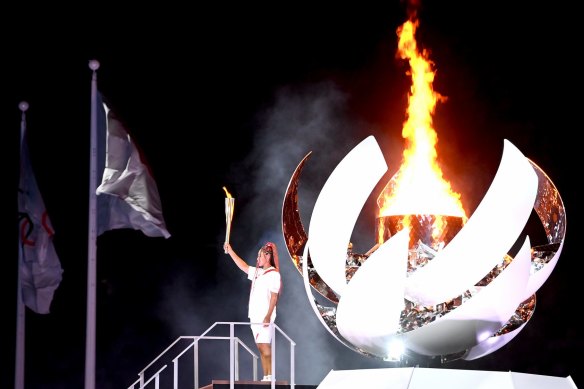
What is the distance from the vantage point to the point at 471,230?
9.79 metres

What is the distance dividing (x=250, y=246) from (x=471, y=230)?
9331 mm

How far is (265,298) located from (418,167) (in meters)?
2.13

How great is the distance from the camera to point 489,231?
385 inches

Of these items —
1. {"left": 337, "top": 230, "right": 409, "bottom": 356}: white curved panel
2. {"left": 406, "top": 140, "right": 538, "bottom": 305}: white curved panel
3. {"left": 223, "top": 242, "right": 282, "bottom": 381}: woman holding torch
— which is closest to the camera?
{"left": 337, "top": 230, "right": 409, "bottom": 356}: white curved panel

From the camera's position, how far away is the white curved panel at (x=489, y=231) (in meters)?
9.72

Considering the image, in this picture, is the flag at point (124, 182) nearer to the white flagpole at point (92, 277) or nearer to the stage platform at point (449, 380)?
the white flagpole at point (92, 277)

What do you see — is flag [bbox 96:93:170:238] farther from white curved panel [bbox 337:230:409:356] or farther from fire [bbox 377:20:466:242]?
white curved panel [bbox 337:230:409:356]

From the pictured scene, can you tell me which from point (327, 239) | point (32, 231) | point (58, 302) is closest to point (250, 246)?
point (58, 302)

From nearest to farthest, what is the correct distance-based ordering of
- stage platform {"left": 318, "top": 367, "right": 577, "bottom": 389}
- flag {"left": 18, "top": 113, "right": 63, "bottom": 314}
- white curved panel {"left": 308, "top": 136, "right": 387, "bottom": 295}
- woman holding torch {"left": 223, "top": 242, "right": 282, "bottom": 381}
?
stage platform {"left": 318, "top": 367, "right": 577, "bottom": 389} → white curved panel {"left": 308, "top": 136, "right": 387, "bottom": 295} → woman holding torch {"left": 223, "top": 242, "right": 282, "bottom": 381} → flag {"left": 18, "top": 113, "right": 63, "bottom": 314}

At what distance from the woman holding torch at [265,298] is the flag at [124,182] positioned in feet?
4.92

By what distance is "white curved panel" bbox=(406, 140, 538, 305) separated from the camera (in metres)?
9.72

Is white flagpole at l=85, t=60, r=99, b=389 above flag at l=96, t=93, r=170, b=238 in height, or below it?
below

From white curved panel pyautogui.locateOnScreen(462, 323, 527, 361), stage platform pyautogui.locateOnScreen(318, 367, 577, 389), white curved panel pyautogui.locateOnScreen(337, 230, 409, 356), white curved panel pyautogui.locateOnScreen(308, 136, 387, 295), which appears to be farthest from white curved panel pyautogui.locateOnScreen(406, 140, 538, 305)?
stage platform pyautogui.locateOnScreen(318, 367, 577, 389)

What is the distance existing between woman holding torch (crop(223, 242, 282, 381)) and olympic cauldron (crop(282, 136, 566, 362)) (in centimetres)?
91
